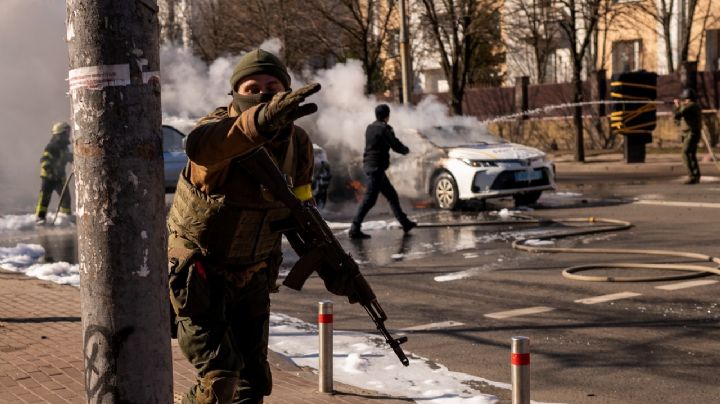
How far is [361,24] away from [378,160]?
19795mm

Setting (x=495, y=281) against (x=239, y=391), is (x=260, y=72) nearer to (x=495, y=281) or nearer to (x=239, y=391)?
(x=239, y=391)

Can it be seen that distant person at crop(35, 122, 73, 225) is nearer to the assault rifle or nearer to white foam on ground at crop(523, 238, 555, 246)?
white foam on ground at crop(523, 238, 555, 246)

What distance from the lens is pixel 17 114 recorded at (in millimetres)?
28719

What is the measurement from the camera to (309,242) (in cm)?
436

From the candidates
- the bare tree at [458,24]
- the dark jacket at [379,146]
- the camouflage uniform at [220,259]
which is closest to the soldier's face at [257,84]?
the camouflage uniform at [220,259]

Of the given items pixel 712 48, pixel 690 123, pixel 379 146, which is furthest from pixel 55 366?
pixel 712 48

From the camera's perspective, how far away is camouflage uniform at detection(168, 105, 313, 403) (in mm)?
4242

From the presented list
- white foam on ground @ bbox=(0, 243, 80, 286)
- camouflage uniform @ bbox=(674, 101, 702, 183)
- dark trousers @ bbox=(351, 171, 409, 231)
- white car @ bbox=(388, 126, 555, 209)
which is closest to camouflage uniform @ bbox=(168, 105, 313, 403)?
white foam on ground @ bbox=(0, 243, 80, 286)

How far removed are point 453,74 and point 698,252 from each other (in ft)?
75.0

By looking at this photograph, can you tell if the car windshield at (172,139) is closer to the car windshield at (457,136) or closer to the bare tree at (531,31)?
the car windshield at (457,136)

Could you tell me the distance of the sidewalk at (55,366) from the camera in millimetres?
6217

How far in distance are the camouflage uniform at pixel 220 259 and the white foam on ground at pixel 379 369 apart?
2.12 m

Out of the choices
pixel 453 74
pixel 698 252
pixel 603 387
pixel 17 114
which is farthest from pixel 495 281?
pixel 453 74

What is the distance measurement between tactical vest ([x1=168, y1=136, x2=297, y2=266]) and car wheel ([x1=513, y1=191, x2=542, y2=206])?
13.7m
